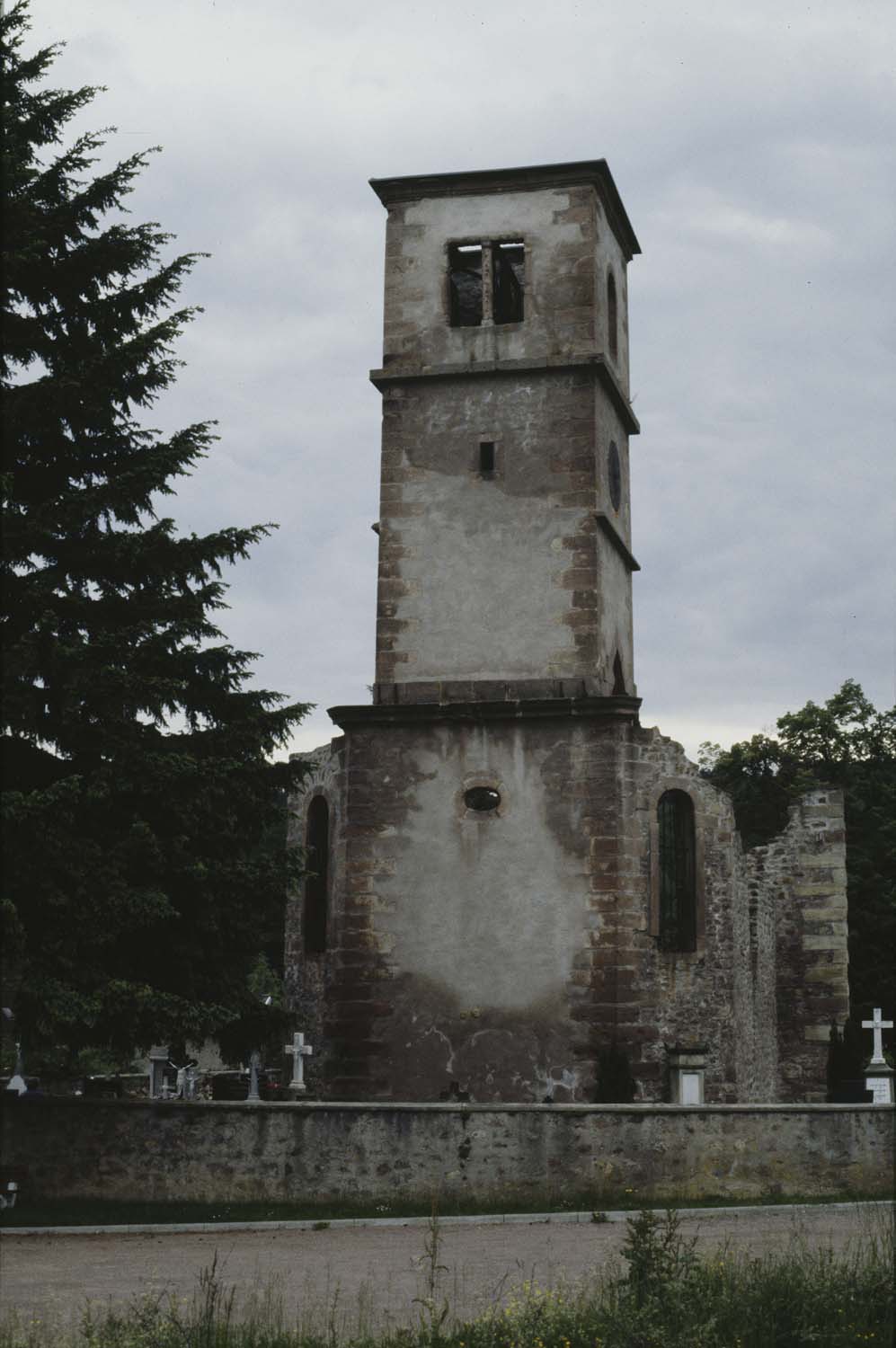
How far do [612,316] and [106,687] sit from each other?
1354 centimetres

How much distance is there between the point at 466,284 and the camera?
2719 centimetres

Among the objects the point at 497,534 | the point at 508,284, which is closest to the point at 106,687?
the point at 497,534

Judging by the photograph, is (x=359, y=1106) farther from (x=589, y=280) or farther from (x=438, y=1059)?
(x=589, y=280)

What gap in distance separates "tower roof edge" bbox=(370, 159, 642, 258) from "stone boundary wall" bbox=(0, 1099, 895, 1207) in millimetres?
14831

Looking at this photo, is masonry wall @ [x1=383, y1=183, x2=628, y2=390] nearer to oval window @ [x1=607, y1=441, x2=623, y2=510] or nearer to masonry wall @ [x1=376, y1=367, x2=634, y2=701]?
masonry wall @ [x1=376, y1=367, x2=634, y2=701]

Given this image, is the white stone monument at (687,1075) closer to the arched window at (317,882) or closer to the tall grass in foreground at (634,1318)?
the arched window at (317,882)

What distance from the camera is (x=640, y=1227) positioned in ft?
34.4

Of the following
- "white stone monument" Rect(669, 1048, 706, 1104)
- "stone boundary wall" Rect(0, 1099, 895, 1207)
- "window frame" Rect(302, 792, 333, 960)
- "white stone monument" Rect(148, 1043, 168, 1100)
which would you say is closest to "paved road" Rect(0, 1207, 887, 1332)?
"stone boundary wall" Rect(0, 1099, 895, 1207)

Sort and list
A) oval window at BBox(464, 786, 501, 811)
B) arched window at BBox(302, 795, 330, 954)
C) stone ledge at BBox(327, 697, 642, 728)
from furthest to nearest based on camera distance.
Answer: arched window at BBox(302, 795, 330, 954) < oval window at BBox(464, 786, 501, 811) < stone ledge at BBox(327, 697, 642, 728)

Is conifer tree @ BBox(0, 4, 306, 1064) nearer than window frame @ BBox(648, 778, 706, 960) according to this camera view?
→ Yes

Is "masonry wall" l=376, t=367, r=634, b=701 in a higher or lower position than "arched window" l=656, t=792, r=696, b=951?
higher

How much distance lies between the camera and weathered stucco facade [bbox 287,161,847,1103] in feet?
76.5

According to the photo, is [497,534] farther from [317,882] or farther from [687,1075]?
[687,1075]

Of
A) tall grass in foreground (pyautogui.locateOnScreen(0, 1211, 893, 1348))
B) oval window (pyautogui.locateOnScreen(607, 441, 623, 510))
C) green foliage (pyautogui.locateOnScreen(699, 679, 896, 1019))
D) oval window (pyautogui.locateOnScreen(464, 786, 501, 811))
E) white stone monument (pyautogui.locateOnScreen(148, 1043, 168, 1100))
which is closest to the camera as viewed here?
tall grass in foreground (pyautogui.locateOnScreen(0, 1211, 893, 1348))
